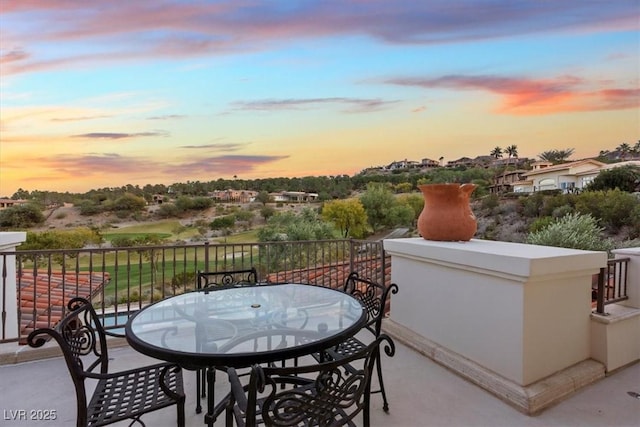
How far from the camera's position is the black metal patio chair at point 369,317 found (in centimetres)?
209

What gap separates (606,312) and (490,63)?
5466 mm

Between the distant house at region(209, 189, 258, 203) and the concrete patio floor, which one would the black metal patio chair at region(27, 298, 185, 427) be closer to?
the concrete patio floor

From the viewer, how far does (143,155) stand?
34.9 feet

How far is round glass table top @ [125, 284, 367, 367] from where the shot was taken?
58.7 inches

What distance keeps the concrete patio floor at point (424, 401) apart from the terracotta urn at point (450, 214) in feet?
3.86

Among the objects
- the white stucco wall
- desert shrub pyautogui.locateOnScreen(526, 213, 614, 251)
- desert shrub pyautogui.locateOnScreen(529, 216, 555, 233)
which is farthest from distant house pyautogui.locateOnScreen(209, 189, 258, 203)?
→ the white stucco wall

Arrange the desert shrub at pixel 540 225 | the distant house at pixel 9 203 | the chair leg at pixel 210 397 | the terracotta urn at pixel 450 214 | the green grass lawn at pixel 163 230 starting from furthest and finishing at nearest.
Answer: the green grass lawn at pixel 163 230
the distant house at pixel 9 203
the desert shrub at pixel 540 225
the terracotta urn at pixel 450 214
the chair leg at pixel 210 397

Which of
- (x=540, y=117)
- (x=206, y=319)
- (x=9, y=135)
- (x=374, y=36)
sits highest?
(x=374, y=36)

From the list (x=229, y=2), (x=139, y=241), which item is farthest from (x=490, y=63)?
(x=139, y=241)

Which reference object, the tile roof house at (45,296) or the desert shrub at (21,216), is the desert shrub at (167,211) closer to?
the desert shrub at (21,216)

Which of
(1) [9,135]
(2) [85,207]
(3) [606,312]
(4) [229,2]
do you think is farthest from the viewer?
(2) [85,207]

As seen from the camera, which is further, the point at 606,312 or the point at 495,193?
the point at 495,193

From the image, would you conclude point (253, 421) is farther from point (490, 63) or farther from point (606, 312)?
point (490, 63)

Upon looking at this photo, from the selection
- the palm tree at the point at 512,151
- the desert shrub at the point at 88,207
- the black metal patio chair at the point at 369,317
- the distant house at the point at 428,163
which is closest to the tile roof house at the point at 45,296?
the black metal patio chair at the point at 369,317
